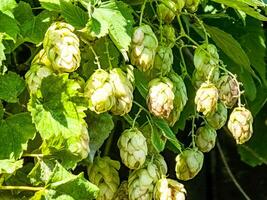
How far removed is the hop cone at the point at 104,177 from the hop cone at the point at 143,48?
164 mm

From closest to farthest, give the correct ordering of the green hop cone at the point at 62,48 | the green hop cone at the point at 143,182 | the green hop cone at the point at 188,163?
the green hop cone at the point at 62,48 → the green hop cone at the point at 143,182 → the green hop cone at the point at 188,163

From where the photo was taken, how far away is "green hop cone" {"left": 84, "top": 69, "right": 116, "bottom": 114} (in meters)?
1.18

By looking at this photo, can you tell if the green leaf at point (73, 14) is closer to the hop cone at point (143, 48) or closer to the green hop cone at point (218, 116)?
the hop cone at point (143, 48)

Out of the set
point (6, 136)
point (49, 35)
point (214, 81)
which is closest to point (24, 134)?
point (6, 136)

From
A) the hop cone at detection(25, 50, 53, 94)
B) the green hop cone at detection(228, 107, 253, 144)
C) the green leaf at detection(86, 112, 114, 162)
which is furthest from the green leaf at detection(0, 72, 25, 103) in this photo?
the green hop cone at detection(228, 107, 253, 144)

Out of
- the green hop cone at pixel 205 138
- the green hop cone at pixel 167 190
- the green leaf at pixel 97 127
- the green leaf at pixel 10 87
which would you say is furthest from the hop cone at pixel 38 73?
the green hop cone at pixel 205 138

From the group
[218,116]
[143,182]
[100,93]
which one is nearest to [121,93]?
→ [100,93]

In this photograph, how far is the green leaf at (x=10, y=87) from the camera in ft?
3.93

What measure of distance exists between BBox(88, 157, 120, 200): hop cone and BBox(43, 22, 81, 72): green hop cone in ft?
0.65

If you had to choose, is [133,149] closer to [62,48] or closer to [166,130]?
[166,130]

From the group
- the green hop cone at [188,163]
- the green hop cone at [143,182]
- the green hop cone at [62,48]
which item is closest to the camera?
the green hop cone at [62,48]

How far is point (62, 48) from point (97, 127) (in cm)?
18

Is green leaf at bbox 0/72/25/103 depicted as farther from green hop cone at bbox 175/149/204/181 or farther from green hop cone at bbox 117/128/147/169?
green hop cone at bbox 175/149/204/181

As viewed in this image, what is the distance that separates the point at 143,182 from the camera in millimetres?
1268
